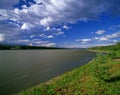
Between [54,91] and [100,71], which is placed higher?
[100,71]

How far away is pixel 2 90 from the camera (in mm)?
19094

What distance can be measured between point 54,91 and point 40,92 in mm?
1266

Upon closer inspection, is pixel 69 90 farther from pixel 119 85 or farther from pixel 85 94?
pixel 119 85

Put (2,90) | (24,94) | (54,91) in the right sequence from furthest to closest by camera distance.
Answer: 1. (2,90)
2. (24,94)
3. (54,91)

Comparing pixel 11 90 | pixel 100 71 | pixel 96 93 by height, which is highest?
pixel 100 71

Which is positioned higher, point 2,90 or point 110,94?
point 110,94

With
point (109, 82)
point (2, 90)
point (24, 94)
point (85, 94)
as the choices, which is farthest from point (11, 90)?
point (109, 82)

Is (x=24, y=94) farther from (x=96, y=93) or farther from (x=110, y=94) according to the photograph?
(x=110, y=94)

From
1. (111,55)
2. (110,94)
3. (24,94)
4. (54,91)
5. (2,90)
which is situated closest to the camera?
(110,94)

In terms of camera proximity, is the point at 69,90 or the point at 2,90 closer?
the point at 69,90

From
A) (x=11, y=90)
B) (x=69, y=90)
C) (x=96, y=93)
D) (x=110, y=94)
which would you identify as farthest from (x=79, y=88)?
(x=11, y=90)

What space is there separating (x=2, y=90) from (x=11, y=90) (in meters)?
1.04

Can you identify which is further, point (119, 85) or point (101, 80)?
point (101, 80)

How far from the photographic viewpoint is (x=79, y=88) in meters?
15.3
